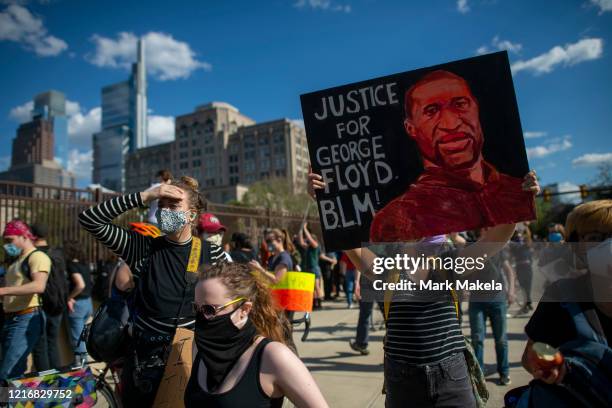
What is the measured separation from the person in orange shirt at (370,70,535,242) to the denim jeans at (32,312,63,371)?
166 inches

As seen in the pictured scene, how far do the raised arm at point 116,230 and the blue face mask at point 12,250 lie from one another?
6.75 feet

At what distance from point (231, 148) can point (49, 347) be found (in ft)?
403

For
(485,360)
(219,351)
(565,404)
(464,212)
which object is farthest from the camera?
(485,360)

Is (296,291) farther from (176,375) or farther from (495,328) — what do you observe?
(176,375)

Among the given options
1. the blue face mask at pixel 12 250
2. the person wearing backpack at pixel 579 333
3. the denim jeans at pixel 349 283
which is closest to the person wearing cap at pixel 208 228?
the blue face mask at pixel 12 250

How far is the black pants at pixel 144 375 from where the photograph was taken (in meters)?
2.43

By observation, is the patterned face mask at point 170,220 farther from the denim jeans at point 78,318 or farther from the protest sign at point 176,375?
the denim jeans at point 78,318

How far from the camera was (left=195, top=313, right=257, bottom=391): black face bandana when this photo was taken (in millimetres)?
1862

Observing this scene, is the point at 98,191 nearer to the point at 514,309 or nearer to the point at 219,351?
the point at 219,351

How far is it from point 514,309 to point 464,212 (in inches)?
359

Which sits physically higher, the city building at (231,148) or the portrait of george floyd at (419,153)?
the city building at (231,148)

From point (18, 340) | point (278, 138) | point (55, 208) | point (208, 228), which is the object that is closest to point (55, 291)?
point (18, 340)

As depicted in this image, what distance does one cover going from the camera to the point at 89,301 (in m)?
6.19

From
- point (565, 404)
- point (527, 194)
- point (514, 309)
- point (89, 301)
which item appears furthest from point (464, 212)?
point (514, 309)
